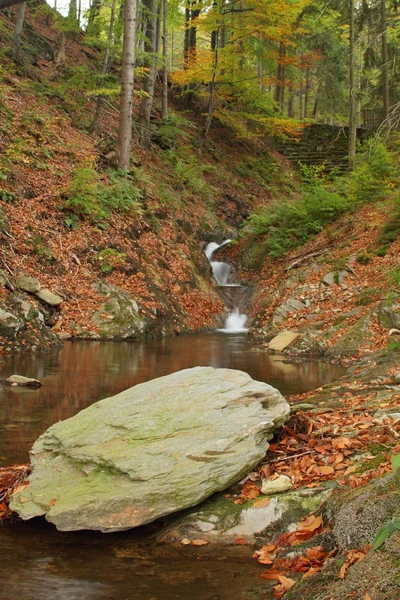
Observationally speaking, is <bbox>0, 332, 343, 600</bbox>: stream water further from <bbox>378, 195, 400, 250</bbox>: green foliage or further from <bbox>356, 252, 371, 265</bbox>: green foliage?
<bbox>378, 195, 400, 250</bbox>: green foliage

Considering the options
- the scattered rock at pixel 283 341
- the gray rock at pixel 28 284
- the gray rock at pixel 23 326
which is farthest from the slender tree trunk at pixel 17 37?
the scattered rock at pixel 283 341

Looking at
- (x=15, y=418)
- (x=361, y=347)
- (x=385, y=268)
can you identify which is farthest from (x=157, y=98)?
(x=15, y=418)

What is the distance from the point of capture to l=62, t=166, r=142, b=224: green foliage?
46.4 feet

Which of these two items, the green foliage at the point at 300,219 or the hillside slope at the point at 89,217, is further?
the green foliage at the point at 300,219

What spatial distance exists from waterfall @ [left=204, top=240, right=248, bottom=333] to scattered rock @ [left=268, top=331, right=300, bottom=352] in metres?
2.89

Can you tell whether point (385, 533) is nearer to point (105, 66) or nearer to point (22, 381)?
point (22, 381)

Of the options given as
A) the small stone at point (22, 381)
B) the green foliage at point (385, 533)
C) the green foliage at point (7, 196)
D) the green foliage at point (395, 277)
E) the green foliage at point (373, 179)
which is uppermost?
the green foliage at point (373, 179)

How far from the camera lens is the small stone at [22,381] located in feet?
25.5

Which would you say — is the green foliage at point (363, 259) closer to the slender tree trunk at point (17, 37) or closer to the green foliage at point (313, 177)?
the green foliage at point (313, 177)

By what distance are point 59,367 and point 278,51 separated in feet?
76.2

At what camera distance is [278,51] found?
27.1 meters

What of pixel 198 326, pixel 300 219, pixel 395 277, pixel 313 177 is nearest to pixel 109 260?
pixel 198 326

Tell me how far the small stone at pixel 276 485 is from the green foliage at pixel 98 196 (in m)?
10.9

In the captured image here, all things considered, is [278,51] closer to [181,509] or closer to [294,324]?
[294,324]
